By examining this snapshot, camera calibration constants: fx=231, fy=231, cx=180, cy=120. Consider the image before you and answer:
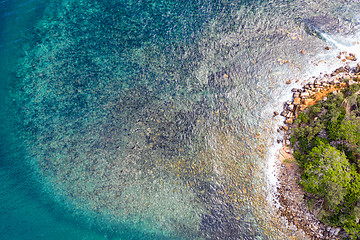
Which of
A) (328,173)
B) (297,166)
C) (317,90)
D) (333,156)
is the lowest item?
(297,166)

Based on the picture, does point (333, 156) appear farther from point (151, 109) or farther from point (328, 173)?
point (151, 109)

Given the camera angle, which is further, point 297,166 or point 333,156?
point 297,166

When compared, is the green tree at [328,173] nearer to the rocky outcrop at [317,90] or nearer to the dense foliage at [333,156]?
the dense foliage at [333,156]

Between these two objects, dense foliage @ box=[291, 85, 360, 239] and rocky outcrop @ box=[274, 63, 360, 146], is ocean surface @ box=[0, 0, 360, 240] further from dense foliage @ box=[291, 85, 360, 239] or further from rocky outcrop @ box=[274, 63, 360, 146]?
dense foliage @ box=[291, 85, 360, 239]

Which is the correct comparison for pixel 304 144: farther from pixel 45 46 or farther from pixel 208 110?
pixel 45 46

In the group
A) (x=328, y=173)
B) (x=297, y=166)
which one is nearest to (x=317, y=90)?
(x=297, y=166)

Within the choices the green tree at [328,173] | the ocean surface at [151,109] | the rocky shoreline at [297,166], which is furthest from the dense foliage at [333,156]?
the ocean surface at [151,109]
